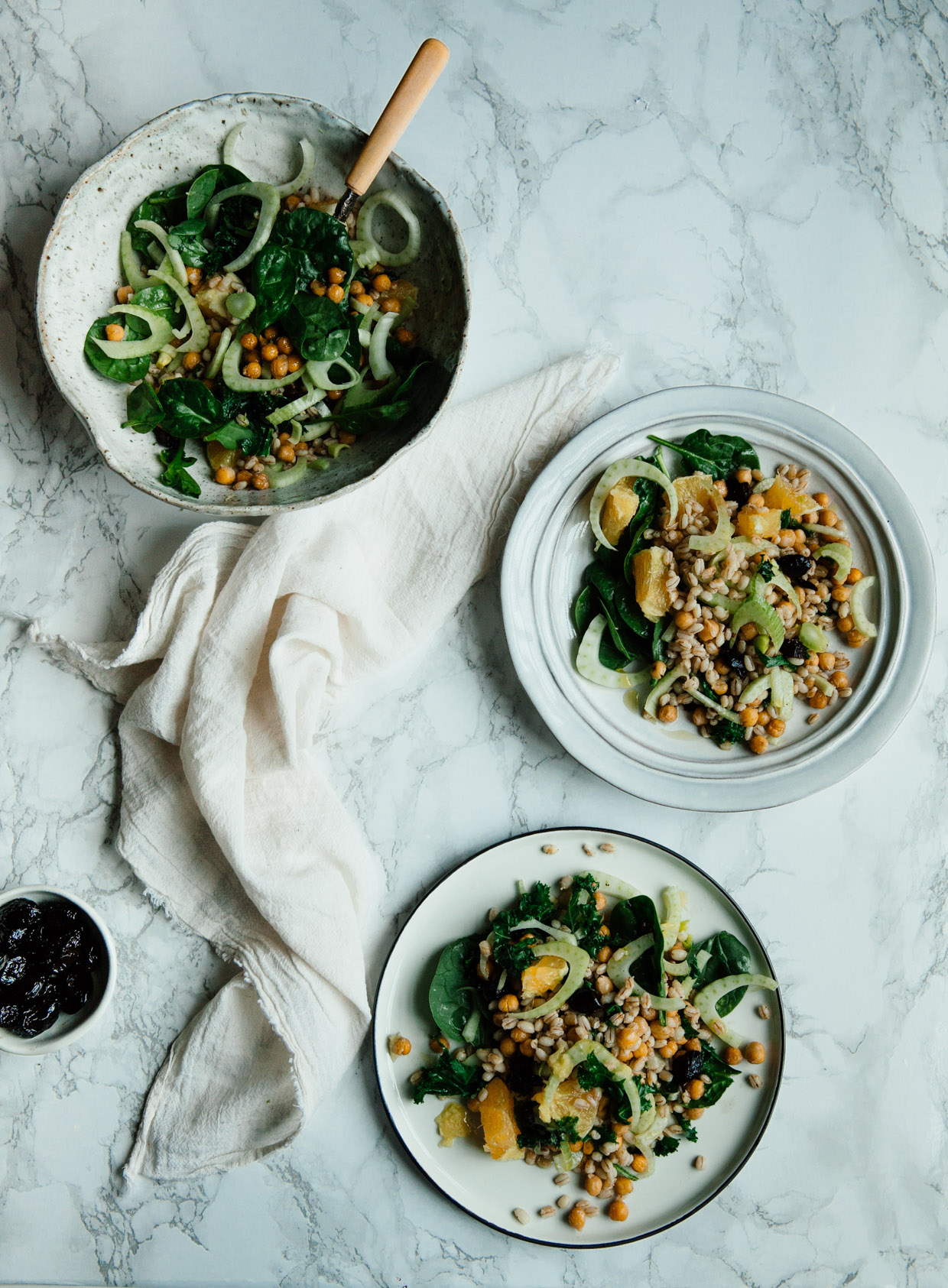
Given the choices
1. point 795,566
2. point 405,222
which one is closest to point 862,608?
point 795,566

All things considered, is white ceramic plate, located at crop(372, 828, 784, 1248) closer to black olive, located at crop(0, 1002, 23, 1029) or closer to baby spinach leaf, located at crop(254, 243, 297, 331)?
black olive, located at crop(0, 1002, 23, 1029)

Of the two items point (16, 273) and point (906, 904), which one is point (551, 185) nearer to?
point (16, 273)

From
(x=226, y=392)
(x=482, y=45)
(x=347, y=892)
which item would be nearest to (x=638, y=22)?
(x=482, y=45)

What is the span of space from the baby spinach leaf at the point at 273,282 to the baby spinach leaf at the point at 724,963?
1731 millimetres

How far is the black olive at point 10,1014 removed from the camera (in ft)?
6.23

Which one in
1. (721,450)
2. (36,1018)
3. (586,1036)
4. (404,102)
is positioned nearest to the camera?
(404,102)

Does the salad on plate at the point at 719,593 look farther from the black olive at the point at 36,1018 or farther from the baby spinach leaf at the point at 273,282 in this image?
the black olive at the point at 36,1018

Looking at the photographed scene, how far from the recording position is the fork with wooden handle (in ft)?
5.88

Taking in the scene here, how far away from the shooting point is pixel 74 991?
6.41 feet

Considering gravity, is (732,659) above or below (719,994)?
above

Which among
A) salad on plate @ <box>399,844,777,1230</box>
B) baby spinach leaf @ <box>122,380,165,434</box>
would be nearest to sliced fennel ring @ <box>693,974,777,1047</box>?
salad on plate @ <box>399,844,777,1230</box>

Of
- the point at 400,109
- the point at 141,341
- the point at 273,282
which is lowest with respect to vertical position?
the point at 141,341

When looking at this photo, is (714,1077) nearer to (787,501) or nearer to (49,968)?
(787,501)

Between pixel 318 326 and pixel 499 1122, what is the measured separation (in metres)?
1.79
